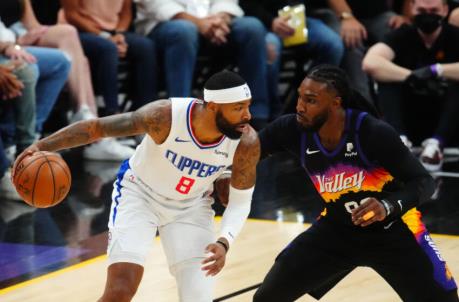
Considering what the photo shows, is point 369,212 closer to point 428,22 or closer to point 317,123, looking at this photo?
point 317,123

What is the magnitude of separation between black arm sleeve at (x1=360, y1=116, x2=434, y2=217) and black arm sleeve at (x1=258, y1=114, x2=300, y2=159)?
1.12 feet

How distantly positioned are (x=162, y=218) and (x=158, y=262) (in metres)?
1.51

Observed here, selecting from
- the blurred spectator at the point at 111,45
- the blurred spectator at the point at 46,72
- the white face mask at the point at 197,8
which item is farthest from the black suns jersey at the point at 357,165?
the white face mask at the point at 197,8

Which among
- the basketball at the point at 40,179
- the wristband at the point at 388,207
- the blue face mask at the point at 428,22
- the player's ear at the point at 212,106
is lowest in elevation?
the blue face mask at the point at 428,22

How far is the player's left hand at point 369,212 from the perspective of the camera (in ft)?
13.2

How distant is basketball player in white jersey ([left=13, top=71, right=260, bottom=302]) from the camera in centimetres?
442

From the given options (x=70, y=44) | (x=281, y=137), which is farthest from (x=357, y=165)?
(x=70, y=44)

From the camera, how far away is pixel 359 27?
1012 centimetres

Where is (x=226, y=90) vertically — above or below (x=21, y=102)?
above

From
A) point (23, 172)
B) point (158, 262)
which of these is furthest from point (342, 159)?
point (158, 262)

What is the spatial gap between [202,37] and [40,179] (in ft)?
17.8

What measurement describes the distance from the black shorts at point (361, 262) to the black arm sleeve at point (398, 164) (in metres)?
0.20

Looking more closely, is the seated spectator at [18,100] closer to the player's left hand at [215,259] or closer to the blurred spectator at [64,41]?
the blurred spectator at [64,41]

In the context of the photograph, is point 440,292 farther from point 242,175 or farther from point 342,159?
point 242,175
